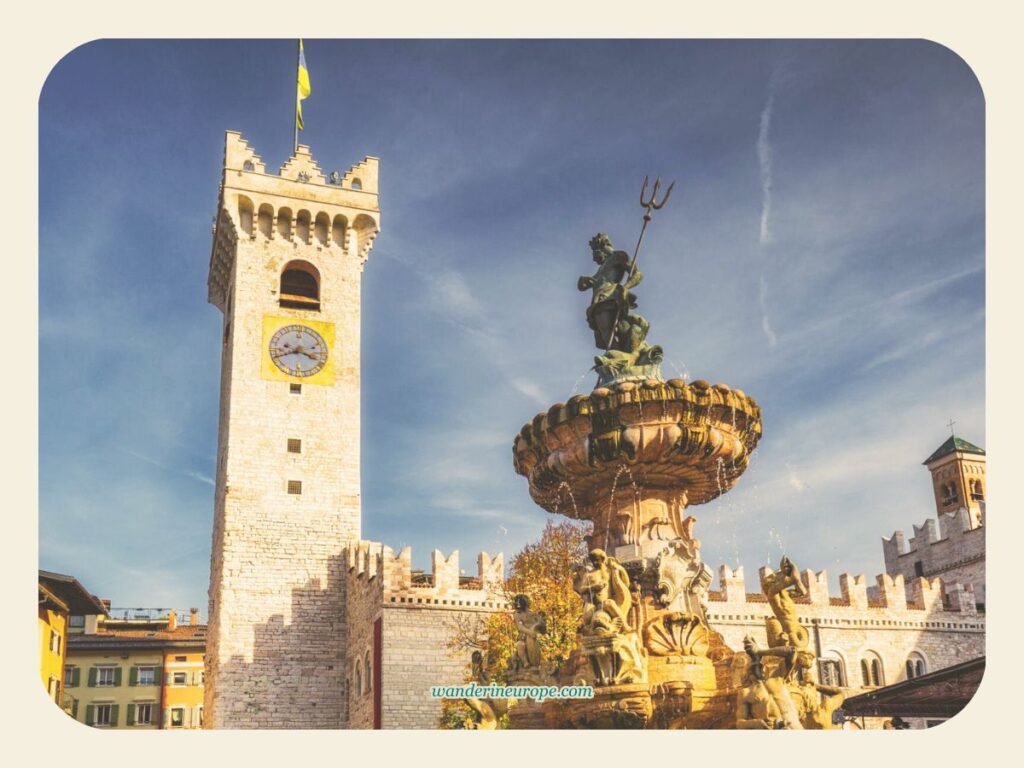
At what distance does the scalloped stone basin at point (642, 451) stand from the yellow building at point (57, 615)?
6925mm

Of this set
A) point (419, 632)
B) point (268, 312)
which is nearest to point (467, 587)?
point (419, 632)

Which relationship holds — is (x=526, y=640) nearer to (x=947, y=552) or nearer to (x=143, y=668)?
(x=143, y=668)

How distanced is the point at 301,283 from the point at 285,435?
5067mm

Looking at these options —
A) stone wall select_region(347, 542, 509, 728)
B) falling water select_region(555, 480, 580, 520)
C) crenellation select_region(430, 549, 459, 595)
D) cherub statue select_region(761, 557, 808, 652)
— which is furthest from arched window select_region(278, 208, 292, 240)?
cherub statue select_region(761, 557, 808, 652)

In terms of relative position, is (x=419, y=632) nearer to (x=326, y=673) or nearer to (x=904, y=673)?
(x=326, y=673)

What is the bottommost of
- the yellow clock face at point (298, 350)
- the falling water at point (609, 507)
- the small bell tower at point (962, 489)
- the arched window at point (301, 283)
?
the falling water at point (609, 507)

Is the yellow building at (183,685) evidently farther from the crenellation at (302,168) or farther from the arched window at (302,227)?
the crenellation at (302,168)

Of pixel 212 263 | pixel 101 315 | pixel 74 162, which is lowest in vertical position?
pixel 101 315

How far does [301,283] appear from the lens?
101 feet

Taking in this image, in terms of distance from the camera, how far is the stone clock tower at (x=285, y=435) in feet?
84.7

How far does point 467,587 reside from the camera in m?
24.4

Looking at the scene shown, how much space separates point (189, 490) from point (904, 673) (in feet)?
69.3

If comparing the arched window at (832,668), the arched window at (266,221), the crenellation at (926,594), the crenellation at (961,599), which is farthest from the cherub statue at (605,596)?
the crenellation at (961,599)
